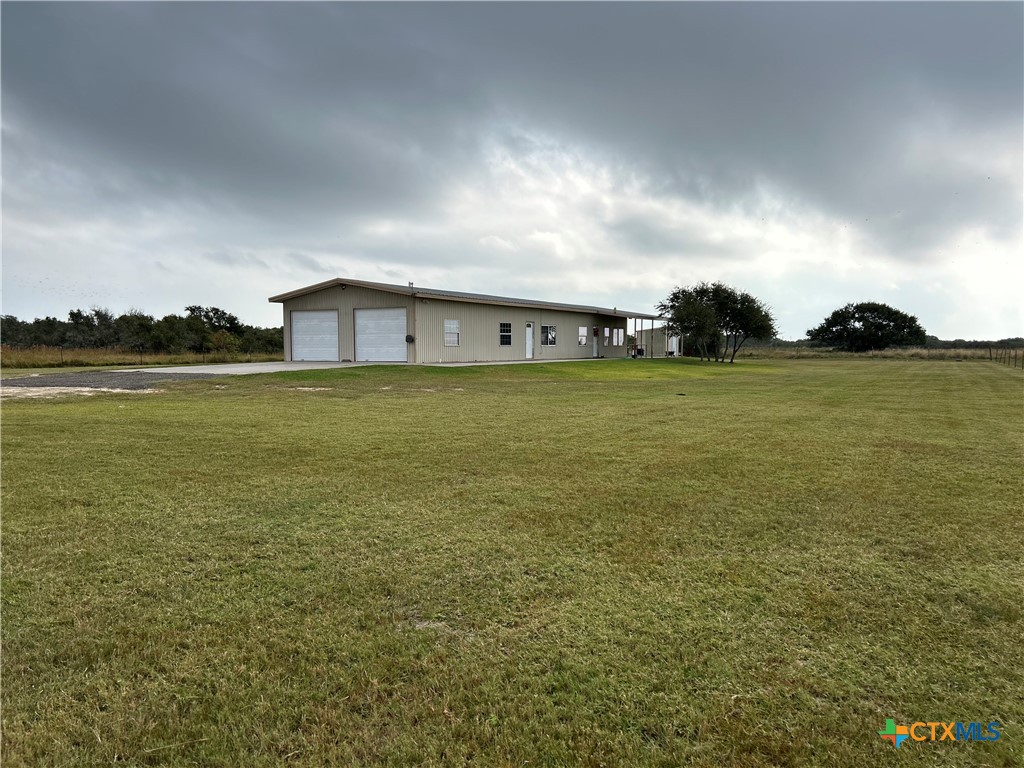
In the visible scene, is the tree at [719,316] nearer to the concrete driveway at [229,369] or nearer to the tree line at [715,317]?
the tree line at [715,317]

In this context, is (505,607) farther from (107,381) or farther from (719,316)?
(719,316)

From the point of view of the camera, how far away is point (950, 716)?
1943 mm

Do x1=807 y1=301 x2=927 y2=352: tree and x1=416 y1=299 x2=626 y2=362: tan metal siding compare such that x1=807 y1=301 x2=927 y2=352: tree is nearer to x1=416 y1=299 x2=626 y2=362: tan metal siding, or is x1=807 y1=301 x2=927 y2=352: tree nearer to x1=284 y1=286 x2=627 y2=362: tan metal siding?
x1=416 y1=299 x2=626 y2=362: tan metal siding

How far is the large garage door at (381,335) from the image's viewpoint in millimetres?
24188

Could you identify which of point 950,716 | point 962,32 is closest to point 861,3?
point 962,32

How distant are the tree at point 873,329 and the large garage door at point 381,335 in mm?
64428

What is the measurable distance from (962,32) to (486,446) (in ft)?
49.9

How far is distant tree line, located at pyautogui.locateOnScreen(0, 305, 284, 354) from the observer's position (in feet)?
123

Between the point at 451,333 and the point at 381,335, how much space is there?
3.26 meters

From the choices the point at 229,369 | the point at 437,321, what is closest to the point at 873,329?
the point at 437,321

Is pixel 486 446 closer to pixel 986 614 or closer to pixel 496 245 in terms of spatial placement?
pixel 986 614

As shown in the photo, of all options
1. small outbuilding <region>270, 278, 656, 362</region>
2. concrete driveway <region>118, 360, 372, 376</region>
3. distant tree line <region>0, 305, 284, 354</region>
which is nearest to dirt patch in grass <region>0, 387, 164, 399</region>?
concrete driveway <region>118, 360, 372, 376</region>

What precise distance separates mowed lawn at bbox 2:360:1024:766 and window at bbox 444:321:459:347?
19.4m

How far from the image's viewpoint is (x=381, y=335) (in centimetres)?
2458
